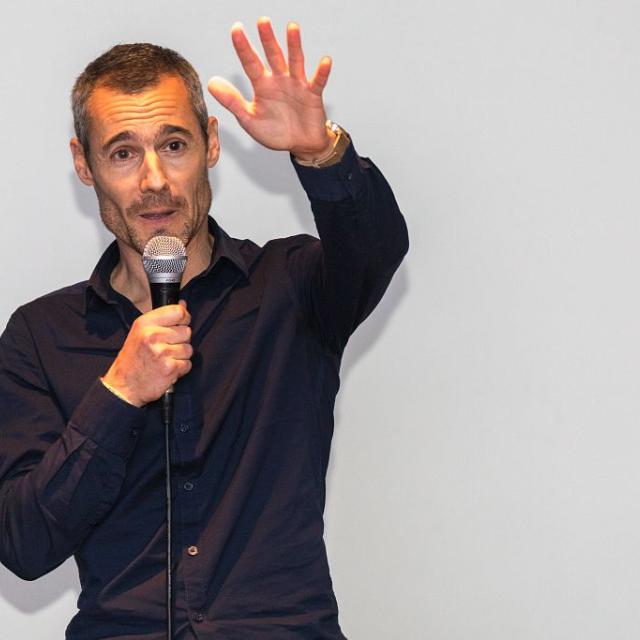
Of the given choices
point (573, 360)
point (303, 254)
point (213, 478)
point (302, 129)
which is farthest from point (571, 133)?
point (213, 478)

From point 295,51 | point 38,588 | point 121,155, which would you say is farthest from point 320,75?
point 38,588

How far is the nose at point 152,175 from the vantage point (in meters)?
2.37

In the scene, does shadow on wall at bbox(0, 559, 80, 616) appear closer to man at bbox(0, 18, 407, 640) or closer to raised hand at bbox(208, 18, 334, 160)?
man at bbox(0, 18, 407, 640)

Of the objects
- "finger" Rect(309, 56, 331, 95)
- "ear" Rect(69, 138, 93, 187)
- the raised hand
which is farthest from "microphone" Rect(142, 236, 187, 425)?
"ear" Rect(69, 138, 93, 187)

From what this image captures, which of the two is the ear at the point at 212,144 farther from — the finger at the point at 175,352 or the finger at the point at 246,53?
the finger at the point at 175,352

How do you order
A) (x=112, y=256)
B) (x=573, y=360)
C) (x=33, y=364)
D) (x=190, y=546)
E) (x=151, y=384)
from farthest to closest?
(x=573, y=360) < (x=112, y=256) < (x=33, y=364) < (x=190, y=546) < (x=151, y=384)

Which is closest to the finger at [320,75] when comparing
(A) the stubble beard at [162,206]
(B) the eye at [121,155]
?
(A) the stubble beard at [162,206]

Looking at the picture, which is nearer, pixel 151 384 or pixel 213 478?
pixel 151 384

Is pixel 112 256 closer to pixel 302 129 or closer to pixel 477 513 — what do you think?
pixel 302 129

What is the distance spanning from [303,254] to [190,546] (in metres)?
0.63

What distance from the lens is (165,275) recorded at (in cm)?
204

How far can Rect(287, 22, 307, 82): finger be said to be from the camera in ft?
6.48

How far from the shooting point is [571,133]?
2.87 meters

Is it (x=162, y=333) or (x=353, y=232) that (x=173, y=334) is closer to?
(x=162, y=333)
